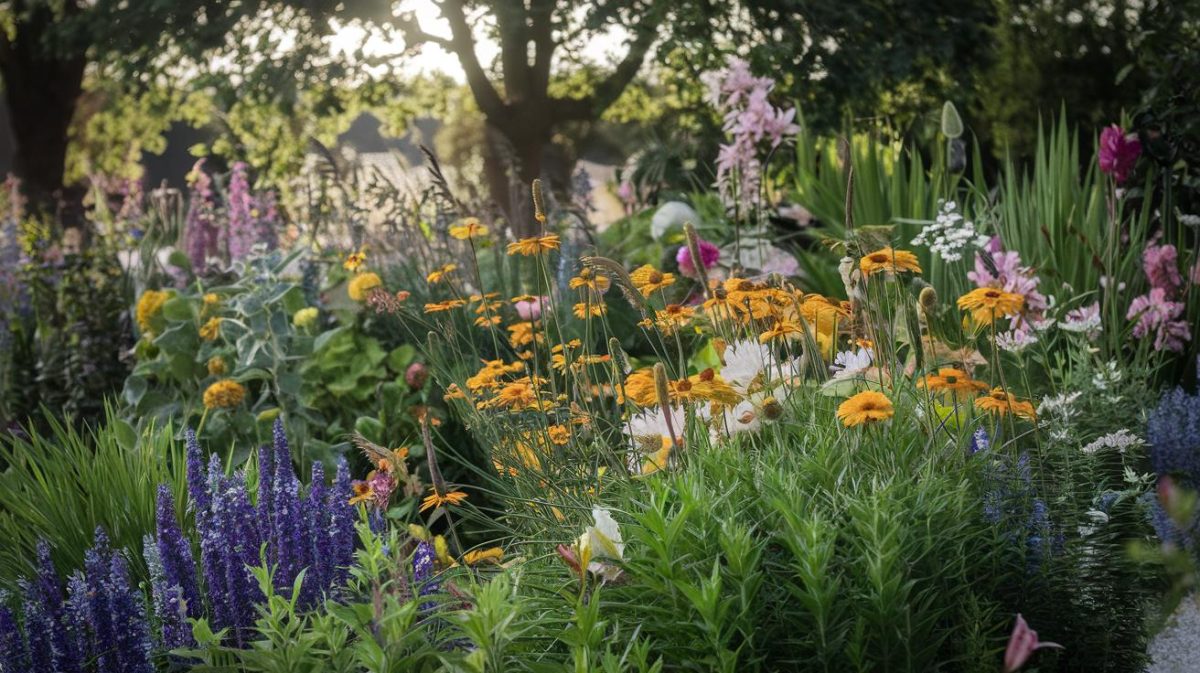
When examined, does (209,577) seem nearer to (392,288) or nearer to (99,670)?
(99,670)

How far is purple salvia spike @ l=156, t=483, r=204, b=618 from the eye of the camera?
210cm

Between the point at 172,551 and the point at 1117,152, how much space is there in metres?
3.26

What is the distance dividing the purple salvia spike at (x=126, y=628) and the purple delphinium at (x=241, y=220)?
3.56 m

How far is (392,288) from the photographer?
4711 millimetres

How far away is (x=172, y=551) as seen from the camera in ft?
6.98

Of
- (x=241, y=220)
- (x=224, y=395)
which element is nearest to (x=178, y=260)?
(x=241, y=220)

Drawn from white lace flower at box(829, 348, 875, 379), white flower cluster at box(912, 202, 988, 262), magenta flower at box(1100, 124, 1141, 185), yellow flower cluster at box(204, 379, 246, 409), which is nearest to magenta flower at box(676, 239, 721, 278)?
white flower cluster at box(912, 202, 988, 262)

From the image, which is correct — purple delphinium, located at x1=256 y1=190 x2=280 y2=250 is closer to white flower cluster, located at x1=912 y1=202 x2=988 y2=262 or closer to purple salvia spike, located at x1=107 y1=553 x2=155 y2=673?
white flower cluster, located at x1=912 y1=202 x2=988 y2=262

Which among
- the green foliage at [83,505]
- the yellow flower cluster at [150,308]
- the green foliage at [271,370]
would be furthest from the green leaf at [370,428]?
the yellow flower cluster at [150,308]

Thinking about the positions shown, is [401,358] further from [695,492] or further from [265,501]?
[695,492]

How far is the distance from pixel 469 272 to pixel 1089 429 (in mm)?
2564

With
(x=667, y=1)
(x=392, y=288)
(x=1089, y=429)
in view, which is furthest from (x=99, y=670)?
(x=667, y=1)

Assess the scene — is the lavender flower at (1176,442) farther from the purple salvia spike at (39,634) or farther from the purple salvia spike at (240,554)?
the purple salvia spike at (39,634)

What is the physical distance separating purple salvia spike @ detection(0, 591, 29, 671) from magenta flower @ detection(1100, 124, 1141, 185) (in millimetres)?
3484
